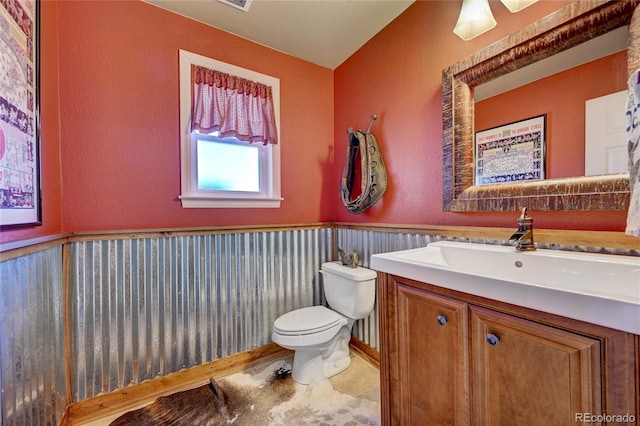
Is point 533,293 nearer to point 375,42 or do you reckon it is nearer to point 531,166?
point 531,166

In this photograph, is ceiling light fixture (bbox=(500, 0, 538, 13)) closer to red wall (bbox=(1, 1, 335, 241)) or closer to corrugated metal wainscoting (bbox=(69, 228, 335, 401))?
red wall (bbox=(1, 1, 335, 241))

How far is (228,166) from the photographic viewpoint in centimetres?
199

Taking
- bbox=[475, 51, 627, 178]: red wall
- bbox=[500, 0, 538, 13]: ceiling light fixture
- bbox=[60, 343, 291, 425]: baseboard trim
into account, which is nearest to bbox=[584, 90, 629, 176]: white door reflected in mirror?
bbox=[475, 51, 627, 178]: red wall

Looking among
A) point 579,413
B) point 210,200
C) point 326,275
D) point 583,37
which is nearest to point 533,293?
point 579,413

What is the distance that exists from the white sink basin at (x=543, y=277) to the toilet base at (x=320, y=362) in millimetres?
1002

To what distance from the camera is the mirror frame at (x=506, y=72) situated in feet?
3.12

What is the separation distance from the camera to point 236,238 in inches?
74.9

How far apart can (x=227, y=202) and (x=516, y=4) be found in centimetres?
197

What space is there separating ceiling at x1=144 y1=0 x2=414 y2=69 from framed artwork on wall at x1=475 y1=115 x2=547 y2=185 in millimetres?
1093

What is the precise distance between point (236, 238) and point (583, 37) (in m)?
2.11

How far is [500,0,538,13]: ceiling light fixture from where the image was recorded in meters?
1.11
